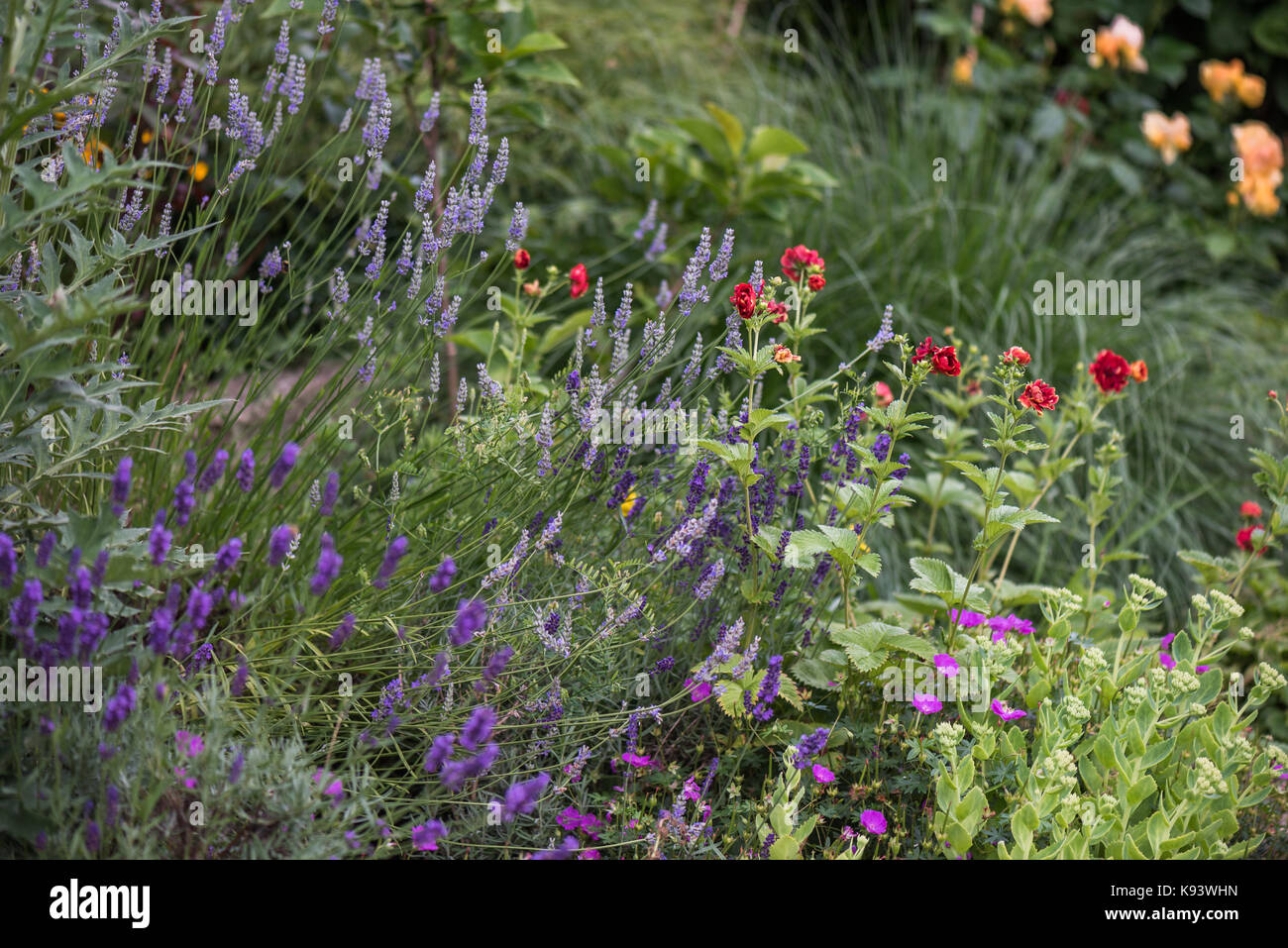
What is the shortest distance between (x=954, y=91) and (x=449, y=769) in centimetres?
461

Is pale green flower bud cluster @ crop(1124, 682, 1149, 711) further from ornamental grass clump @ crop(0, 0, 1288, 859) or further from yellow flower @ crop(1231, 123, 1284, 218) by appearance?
yellow flower @ crop(1231, 123, 1284, 218)

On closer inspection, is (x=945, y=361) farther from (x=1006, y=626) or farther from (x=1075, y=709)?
(x=1006, y=626)

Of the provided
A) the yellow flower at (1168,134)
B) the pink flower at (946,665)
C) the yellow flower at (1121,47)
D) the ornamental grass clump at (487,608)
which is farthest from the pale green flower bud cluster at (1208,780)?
the yellow flower at (1121,47)

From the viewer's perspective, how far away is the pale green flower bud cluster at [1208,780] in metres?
1.70

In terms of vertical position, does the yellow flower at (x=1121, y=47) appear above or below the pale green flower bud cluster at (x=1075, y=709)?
above

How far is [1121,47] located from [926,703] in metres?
4.26

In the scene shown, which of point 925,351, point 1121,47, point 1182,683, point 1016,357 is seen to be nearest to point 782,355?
point 925,351

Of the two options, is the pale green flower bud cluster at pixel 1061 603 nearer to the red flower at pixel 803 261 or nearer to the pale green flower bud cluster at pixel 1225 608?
the pale green flower bud cluster at pixel 1225 608

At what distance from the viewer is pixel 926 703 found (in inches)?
74.0

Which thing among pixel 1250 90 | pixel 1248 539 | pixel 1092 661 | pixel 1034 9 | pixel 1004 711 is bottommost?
pixel 1004 711

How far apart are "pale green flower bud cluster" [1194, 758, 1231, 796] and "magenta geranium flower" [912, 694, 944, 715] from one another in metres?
0.42

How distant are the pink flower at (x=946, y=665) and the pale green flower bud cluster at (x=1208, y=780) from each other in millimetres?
412

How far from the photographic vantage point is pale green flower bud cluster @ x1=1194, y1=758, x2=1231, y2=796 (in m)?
1.70
